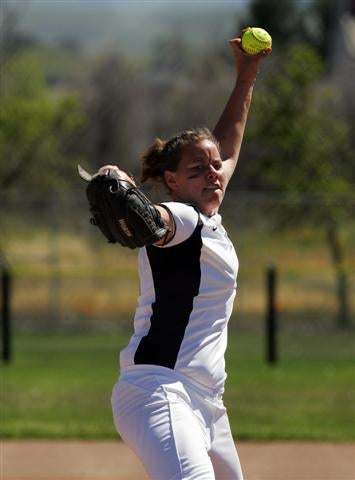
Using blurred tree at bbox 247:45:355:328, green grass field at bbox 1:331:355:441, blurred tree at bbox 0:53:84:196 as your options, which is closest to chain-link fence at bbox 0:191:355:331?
blurred tree at bbox 247:45:355:328

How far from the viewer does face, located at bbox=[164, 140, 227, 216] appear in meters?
4.41

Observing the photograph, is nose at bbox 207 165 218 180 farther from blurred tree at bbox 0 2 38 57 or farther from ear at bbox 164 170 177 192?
blurred tree at bbox 0 2 38 57

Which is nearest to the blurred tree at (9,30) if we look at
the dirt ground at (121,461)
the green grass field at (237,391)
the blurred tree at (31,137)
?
the blurred tree at (31,137)

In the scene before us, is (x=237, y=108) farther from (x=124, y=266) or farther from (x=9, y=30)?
(x=9, y=30)

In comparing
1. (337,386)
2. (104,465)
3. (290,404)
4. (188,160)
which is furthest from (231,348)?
(188,160)

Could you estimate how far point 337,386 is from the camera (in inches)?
440

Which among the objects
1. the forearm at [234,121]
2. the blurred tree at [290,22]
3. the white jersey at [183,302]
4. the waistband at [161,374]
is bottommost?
the blurred tree at [290,22]

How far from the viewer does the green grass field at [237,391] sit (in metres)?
8.81

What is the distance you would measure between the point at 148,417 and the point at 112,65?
4112 centimetres

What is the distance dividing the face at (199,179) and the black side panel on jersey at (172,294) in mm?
193

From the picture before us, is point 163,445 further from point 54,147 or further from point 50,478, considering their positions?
point 54,147

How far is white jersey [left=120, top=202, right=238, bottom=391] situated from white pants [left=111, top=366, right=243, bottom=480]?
0.06m

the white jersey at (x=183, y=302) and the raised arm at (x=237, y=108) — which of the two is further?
the raised arm at (x=237, y=108)

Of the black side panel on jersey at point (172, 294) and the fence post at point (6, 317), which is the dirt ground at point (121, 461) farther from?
the fence post at point (6, 317)
